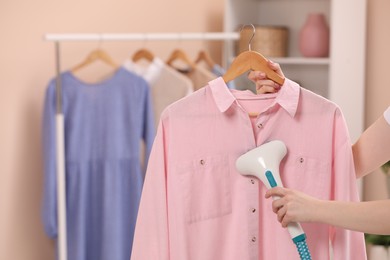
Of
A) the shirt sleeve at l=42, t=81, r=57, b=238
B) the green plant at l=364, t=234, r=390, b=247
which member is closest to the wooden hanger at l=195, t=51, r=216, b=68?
the shirt sleeve at l=42, t=81, r=57, b=238

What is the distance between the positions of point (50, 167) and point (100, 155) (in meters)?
0.18

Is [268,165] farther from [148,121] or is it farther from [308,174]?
[148,121]

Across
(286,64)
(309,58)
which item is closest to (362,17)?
(309,58)

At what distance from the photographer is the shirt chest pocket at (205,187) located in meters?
1.54

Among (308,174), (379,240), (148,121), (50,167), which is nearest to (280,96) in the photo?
(308,174)

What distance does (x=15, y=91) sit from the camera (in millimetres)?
2502

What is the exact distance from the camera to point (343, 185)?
1.51 meters

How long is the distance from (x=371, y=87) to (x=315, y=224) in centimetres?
166

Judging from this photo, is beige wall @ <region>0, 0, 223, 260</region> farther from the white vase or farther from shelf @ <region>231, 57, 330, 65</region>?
the white vase

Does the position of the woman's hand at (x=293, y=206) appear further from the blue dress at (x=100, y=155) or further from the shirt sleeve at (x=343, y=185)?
the blue dress at (x=100, y=155)

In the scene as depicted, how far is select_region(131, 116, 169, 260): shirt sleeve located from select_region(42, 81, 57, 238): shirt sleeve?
3.14 ft

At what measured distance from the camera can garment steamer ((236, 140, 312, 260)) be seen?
4.64ft

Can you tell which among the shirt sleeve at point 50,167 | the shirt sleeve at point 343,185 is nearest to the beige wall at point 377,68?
the shirt sleeve at point 50,167

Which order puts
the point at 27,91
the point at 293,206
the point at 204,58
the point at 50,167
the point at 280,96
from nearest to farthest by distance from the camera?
the point at 293,206 < the point at 280,96 < the point at 50,167 < the point at 27,91 < the point at 204,58
